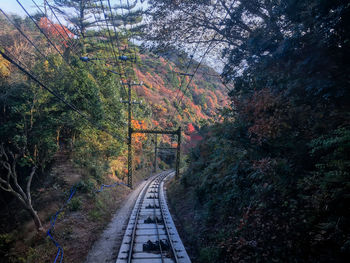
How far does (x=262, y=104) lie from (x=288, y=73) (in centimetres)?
203

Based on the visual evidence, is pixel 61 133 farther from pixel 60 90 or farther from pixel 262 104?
pixel 262 104

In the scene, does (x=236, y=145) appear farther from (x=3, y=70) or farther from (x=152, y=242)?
(x=3, y=70)

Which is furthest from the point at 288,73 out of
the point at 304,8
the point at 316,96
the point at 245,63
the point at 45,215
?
the point at 45,215

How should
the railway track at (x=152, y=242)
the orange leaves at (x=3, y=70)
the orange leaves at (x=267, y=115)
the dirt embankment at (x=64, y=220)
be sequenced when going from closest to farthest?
the orange leaves at (x=267, y=115), the railway track at (x=152, y=242), the dirt embankment at (x=64, y=220), the orange leaves at (x=3, y=70)

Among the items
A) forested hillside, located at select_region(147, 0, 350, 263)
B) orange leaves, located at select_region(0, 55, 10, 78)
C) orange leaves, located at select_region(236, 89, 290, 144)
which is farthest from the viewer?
orange leaves, located at select_region(0, 55, 10, 78)

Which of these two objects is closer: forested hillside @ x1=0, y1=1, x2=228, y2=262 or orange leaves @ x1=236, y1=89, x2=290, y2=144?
orange leaves @ x1=236, y1=89, x2=290, y2=144

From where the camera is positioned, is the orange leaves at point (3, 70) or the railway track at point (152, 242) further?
the orange leaves at point (3, 70)

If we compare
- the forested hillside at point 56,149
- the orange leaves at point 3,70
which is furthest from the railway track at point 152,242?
the orange leaves at point 3,70

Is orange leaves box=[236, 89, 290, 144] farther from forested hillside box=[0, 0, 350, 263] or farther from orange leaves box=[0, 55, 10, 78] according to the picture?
orange leaves box=[0, 55, 10, 78]

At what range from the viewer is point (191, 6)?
10.9 metres

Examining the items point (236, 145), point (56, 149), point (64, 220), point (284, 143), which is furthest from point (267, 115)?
point (56, 149)

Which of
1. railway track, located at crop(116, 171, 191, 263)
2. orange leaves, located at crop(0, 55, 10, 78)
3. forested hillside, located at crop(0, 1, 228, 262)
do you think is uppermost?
orange leaves, located at crop(0, 55, 10, 78)

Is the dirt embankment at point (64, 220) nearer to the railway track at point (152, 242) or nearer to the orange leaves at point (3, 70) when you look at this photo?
the railway track at point (152, 242)

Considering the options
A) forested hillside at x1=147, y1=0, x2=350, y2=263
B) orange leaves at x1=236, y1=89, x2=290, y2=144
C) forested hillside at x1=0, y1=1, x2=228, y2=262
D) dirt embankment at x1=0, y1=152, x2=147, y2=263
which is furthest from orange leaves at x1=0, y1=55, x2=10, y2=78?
orange leaves at x1=236, y1=89, x2=290, y2=144
